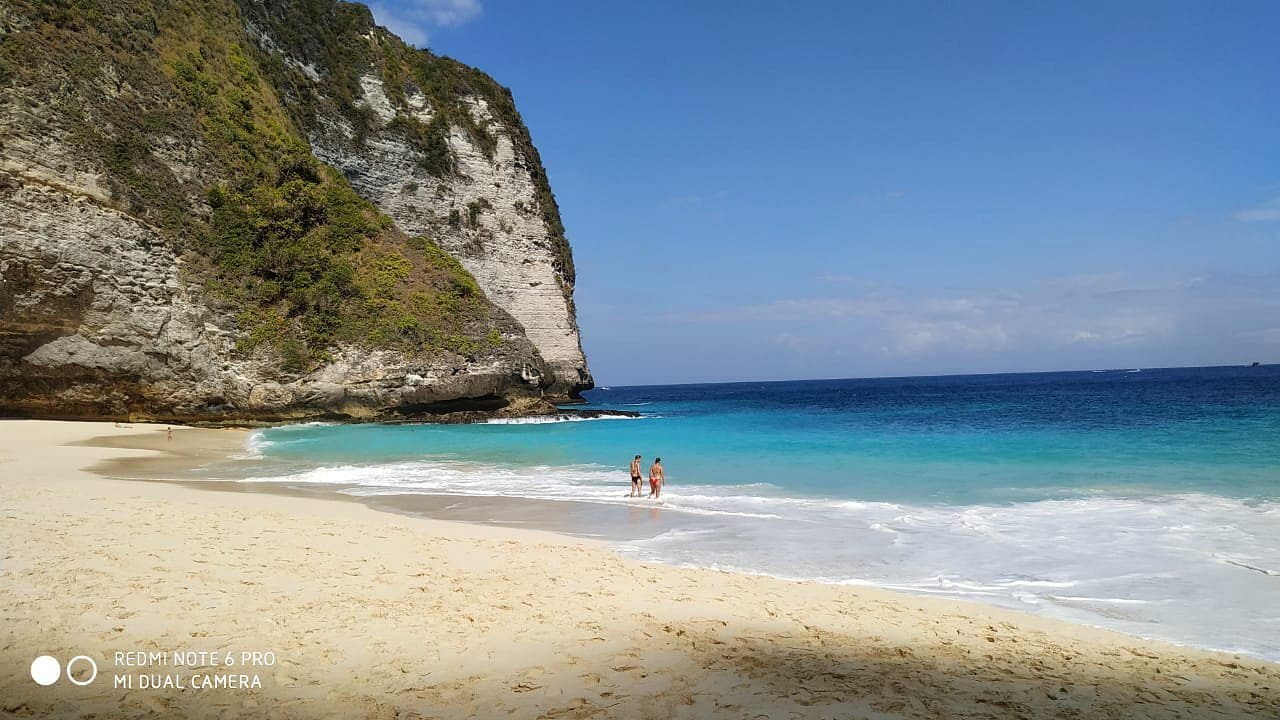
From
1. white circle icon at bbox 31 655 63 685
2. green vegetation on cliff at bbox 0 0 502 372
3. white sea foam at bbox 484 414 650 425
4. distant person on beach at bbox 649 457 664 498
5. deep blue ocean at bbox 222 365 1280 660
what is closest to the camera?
white circle icon at bbox 31 655 63 685

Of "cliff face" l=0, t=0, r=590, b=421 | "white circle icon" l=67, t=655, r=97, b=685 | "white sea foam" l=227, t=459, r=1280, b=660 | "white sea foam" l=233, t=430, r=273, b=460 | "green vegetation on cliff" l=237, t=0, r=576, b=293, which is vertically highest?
"green vegetation on cliff" l=237, t=0, r=576, b=293

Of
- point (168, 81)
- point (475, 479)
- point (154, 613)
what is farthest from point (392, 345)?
point (154, 613)

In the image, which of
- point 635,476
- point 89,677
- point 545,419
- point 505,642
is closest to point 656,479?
point 635,476

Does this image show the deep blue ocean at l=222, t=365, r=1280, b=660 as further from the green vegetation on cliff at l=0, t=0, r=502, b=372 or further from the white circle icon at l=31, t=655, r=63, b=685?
the green vegetation on cliff at l=0, t=0, r=502, b=372

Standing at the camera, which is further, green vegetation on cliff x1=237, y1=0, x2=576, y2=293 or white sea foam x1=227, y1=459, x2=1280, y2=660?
green vegetation on cliff x1=237, y1=0, x2=576, y2=293

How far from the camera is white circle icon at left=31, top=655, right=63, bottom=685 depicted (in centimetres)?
375

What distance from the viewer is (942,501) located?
12.3 metres

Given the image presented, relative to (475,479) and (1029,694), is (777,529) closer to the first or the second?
(1029,694)

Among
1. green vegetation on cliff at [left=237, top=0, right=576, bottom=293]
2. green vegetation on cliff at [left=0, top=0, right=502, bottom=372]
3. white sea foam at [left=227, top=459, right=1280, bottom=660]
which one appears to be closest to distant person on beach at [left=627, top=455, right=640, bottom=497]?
white sea foam at [left=227, top=459, right=1280, bottom=660]

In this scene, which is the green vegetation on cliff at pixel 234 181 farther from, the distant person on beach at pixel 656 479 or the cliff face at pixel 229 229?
the distant person on beach at pixel 656 479

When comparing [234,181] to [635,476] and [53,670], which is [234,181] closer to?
[635,476]

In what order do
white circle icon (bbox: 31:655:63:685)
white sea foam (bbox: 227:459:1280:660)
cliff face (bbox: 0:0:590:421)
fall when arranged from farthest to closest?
cliff face (bbox: 0:0:590:421)
white sea foam (bbox: 227:459:1280:660)
white circle icon (bbox: 31:655:63:685)

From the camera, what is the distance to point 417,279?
33.5m

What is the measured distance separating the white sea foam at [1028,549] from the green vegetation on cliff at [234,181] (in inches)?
769
